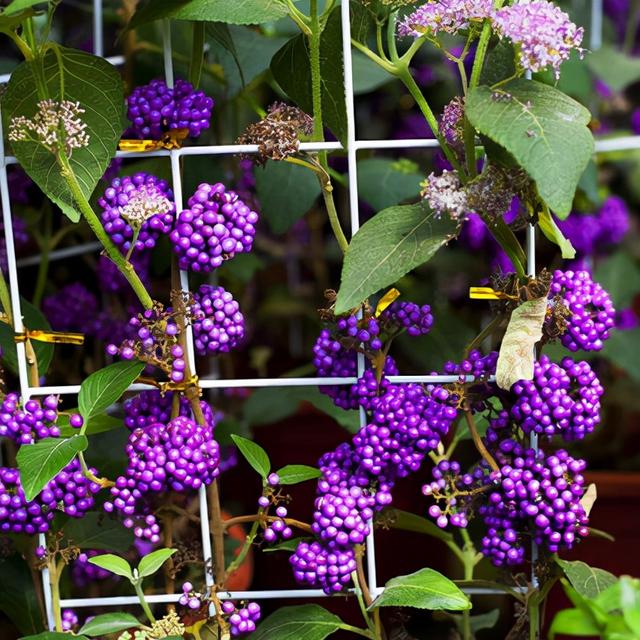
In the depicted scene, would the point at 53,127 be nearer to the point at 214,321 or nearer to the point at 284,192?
the point at 214,321

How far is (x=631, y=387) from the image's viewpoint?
4.39 feet

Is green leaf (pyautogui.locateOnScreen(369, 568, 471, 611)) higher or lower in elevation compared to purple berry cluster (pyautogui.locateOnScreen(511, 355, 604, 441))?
lower

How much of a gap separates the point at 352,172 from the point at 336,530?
28 centimetres

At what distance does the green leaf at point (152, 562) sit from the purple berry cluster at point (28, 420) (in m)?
0.12

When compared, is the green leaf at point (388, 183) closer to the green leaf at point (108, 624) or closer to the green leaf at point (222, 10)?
the green leaf at point (222, 10)

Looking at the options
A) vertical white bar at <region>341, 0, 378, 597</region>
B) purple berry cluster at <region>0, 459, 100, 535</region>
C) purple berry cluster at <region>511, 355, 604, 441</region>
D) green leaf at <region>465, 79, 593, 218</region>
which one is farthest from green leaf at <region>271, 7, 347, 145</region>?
purple berry cluster at <region>0, 459, 100, 535</region>

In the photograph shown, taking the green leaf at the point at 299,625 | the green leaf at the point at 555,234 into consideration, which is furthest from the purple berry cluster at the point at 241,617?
the green leaf at the point at 555,234

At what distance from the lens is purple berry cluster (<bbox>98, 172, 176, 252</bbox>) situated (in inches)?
27.5

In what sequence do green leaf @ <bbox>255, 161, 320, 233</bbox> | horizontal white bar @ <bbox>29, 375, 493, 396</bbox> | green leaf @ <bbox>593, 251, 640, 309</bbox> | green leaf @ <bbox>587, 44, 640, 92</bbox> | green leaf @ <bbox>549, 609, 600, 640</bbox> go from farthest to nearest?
green leaf @ <bbox>593, 251, 640, 309</bbox> < green leaf @ <bbox>587, 44, 640, 92</bbox> < green leaf @ <bbox>255, 161, 320, 233</bbox> < horizontal white bar @ <bbox>29, 375, 493, 396</bbox> < green leaf @ <bbox>549, 609, 600, 640</bbox>

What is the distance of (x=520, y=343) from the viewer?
68 cm

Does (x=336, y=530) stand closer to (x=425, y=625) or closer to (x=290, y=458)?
(x=425, y=625)

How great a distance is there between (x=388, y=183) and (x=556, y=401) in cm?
46

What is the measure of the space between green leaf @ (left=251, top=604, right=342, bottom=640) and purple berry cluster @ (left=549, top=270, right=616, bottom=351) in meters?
0.29

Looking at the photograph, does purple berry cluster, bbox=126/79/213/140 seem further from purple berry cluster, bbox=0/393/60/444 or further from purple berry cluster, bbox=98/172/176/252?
purple berry cluster, bbox=0/393/60/444
